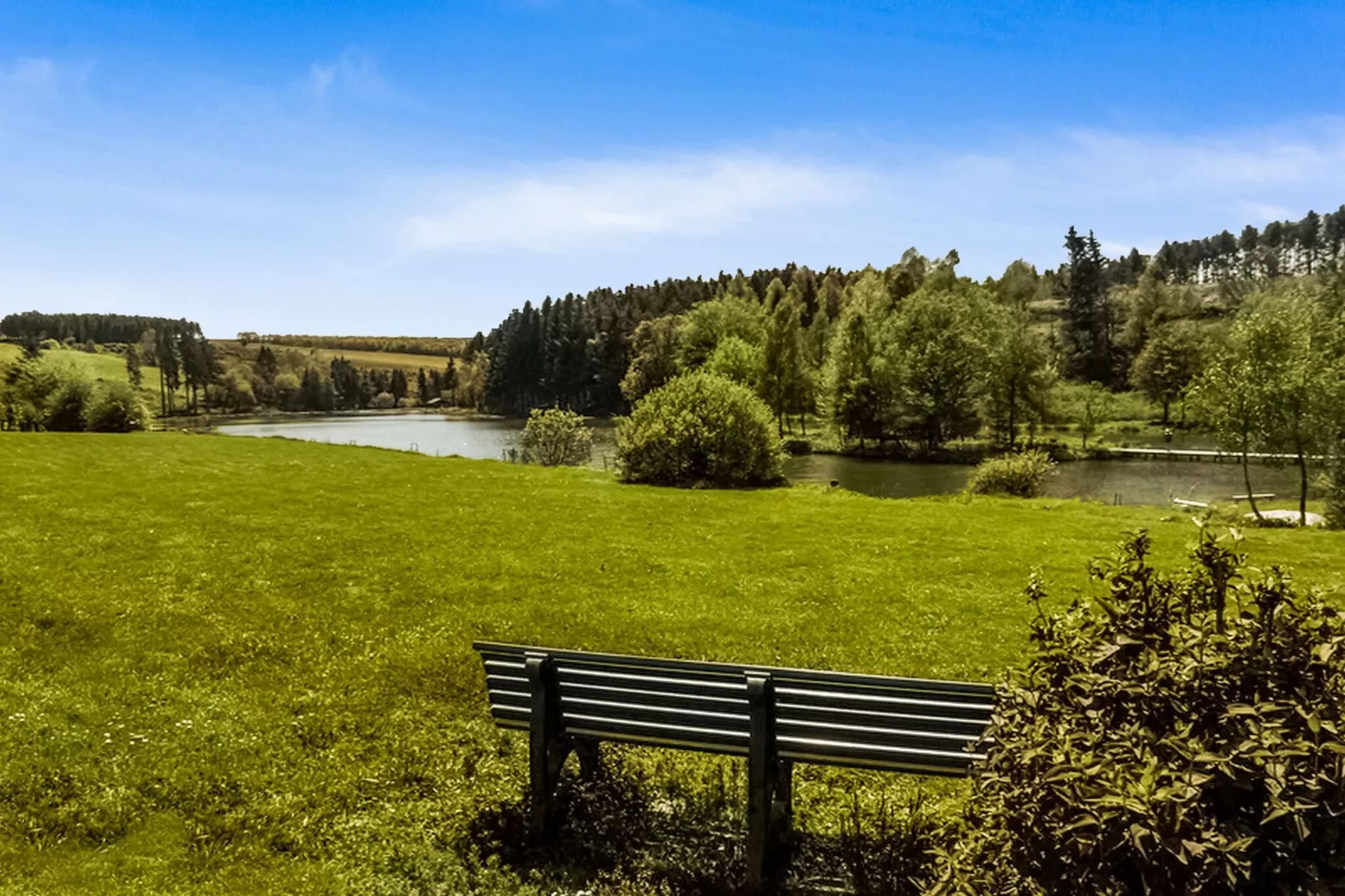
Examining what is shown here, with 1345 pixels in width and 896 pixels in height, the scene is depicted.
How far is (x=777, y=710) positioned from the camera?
22.4ft

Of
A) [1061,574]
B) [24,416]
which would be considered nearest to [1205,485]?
[1061,574]

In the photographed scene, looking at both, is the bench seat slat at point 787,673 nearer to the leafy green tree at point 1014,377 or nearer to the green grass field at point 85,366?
the green grass field at point 85,366

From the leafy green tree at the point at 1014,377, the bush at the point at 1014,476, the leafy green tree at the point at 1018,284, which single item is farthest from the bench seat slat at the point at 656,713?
the leafy green tree at the point at 1018,284

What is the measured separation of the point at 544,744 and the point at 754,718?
2.22 metres

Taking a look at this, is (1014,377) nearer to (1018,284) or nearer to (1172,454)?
(1172,454)

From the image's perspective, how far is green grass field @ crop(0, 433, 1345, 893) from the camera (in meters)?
7.69

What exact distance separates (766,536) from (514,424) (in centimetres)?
13257

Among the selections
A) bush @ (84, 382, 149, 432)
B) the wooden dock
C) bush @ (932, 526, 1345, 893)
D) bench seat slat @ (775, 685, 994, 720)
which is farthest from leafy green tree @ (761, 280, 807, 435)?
bush @ (932, 526, 1345, 893)

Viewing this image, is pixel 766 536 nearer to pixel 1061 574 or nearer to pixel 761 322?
pixel 1061 574

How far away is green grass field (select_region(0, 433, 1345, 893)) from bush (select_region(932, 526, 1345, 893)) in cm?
396

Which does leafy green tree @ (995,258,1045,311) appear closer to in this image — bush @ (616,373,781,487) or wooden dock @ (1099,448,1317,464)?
wooden dock @ (1099,448,1317,464)

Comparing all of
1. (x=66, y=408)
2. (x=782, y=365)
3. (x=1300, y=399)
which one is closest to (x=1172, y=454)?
(x=782, y=365)

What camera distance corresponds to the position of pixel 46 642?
1169cm

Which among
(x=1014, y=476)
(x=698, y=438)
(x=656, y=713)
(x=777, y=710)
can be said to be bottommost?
(x=1014, y=476)
